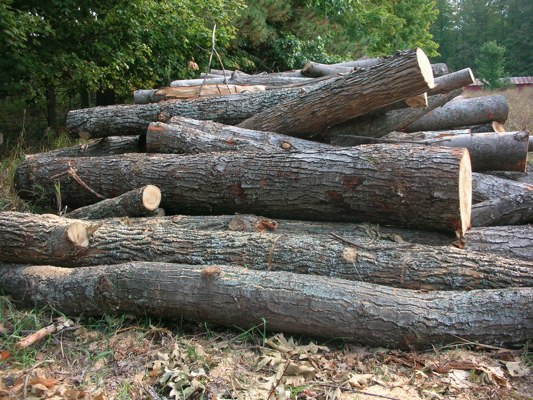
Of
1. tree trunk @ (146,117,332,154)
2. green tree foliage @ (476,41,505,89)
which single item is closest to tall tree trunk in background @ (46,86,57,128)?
tree trunk @ (146,117,332,154)

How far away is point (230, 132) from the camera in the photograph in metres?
5.84

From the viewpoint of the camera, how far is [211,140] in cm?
579

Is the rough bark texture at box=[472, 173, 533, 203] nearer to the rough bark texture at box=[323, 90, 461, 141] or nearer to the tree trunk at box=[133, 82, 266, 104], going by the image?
the rough bark texture at box=[323, 90, 461, 141]

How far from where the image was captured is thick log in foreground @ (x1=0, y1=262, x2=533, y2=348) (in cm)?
341

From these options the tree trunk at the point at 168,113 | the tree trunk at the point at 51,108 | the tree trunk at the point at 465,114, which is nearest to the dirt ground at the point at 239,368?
the tree trunk at the point at 168,113

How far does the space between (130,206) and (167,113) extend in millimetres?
1973

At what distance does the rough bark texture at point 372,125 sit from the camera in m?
5.86

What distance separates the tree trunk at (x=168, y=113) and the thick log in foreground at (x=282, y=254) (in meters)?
2.27

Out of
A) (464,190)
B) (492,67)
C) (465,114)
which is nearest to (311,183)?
(464,190)

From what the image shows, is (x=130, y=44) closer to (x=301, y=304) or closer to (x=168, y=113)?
(x=168, y=113)

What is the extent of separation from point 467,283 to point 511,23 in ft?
148

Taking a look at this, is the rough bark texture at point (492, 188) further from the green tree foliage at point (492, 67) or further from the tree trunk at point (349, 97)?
the green tree foliage at point (492, 67)

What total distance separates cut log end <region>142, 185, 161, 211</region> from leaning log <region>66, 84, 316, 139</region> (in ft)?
5.64

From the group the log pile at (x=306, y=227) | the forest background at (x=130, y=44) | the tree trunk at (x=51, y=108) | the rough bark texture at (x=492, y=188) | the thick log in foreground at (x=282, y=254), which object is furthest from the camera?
the tree trunk at (x=51, y=108)
